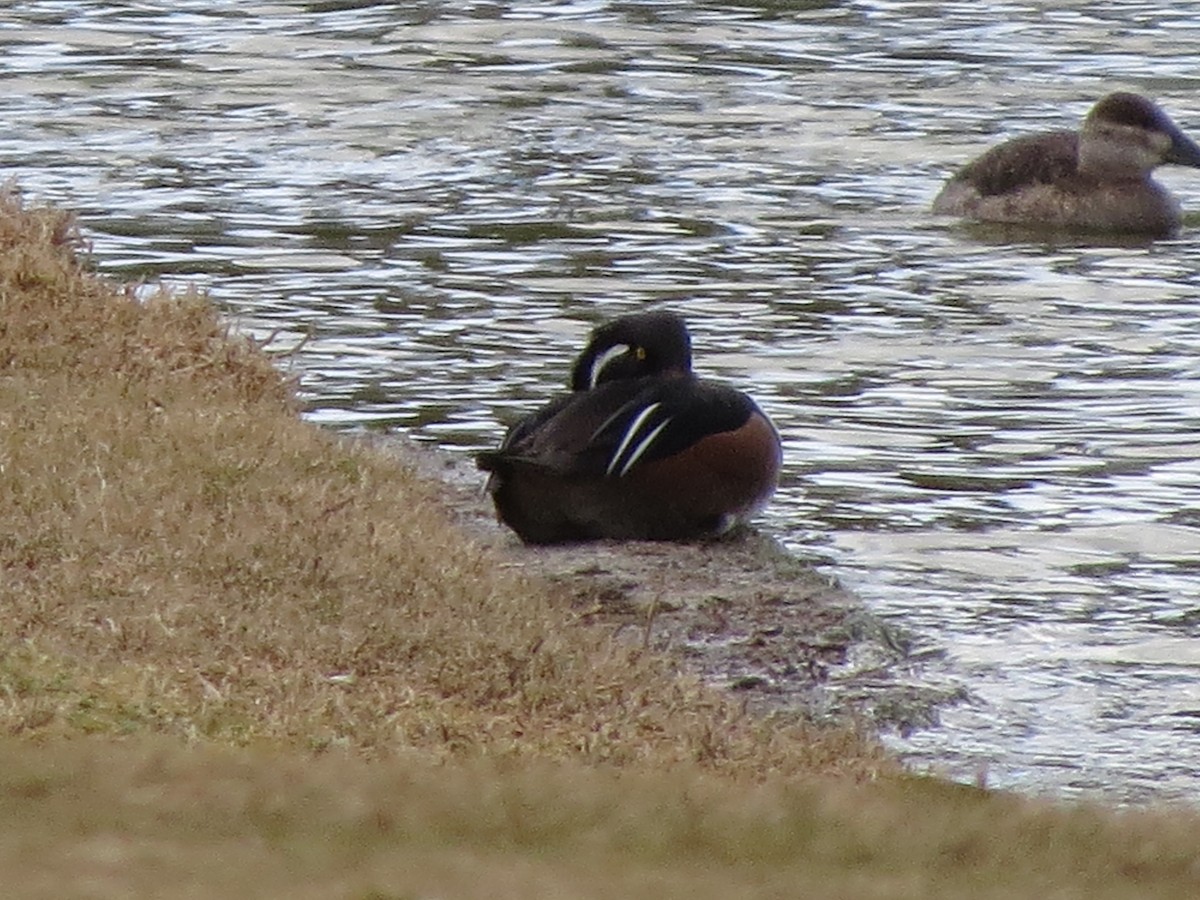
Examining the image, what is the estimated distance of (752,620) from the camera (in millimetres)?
8391

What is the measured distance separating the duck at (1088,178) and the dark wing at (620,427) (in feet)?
22.7

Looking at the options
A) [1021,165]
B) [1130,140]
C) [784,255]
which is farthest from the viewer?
[1130,140]

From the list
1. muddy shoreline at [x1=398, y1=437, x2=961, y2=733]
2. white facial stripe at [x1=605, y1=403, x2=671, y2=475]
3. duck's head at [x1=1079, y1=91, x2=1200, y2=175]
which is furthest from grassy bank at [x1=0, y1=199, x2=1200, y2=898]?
duck's head at [x1=1079, y1=91, x2=1200, y2=175]

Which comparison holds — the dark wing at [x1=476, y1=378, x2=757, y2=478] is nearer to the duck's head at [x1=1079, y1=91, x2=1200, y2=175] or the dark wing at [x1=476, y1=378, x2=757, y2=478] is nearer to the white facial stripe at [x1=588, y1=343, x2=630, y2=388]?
the white facial stripe at [x1=588, y1=343, x2=630, y2=388]

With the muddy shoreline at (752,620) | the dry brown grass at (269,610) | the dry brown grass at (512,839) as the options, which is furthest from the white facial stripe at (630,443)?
the dry brown grass at (512,839)

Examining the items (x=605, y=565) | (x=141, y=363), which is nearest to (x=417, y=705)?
(x=605, y=565)

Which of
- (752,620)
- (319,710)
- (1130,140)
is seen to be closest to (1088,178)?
(1130,140)

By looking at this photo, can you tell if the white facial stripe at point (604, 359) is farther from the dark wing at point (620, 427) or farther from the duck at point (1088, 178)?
the duck at point (1088, 178)

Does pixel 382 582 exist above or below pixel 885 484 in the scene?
above

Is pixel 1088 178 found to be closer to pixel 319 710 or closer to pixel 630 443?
pixel 630 443

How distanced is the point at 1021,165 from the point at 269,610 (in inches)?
390

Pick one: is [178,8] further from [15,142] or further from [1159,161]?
[1159,161]

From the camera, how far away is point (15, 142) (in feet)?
57.1

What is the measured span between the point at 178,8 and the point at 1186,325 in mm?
12149
